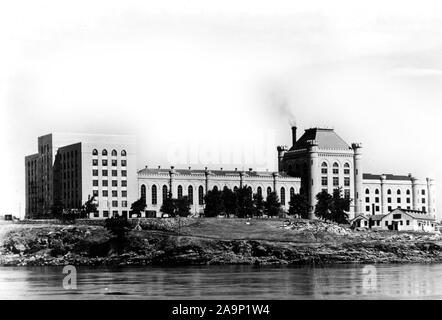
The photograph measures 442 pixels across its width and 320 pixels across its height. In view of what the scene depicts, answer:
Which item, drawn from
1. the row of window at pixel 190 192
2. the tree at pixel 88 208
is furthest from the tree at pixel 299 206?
the tree at pixel 88 208

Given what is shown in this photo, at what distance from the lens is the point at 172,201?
153 meters

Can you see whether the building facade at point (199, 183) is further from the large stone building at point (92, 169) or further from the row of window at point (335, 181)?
the large stone building at point (92, 169)

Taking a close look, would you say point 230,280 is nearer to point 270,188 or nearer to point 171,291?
point 171,291

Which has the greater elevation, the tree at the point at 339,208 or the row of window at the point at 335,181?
the row of window at the point at 335,181

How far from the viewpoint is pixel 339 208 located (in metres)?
162

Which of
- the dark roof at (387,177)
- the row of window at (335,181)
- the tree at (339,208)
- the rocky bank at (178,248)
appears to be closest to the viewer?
the rocky bank at (178,248)

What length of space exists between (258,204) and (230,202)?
677 centimetres

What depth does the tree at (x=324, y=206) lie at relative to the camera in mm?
161125

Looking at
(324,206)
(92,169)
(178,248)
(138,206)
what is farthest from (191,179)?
(178,248)

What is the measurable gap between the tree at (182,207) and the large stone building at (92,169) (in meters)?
8.43

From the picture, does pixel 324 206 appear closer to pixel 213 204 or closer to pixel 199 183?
pixel 213 204

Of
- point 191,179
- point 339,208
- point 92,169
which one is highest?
point 92,169

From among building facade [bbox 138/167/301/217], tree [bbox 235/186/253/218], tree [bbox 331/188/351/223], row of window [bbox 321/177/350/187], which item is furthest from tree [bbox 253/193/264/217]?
row of window [bbox 321/177/350/187]
